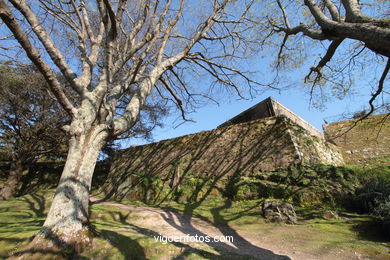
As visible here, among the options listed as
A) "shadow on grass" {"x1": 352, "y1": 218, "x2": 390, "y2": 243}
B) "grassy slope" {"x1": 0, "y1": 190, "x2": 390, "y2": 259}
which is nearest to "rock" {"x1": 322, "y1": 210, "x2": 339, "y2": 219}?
"grassy slope" {"x1": 0, "y1": 190, "x2": 390, "y2": 259}

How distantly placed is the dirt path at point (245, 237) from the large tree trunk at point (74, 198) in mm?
1461

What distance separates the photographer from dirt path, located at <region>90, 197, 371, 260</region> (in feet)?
10.0

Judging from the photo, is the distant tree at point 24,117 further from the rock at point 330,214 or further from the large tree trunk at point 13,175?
the rock at point 330,214

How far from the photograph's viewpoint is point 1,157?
12.6 meters

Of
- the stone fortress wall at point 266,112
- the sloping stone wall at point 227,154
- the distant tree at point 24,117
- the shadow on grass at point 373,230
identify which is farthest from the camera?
the distant tree at point 24,117

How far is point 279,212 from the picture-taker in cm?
477

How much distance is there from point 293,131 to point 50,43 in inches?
286

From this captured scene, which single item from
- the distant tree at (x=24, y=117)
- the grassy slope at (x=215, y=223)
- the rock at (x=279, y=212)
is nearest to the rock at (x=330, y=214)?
Answer: the grassy slope at (x=215, y=223)

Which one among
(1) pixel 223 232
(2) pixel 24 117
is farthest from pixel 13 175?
(1) pixel 223 232

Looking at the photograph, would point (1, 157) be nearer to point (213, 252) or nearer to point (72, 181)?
point (72, 181)

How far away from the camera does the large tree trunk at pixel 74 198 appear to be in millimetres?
2547

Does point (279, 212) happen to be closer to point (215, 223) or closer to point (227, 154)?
point (215, 223)

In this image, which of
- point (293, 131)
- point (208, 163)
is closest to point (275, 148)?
point (293, 131)

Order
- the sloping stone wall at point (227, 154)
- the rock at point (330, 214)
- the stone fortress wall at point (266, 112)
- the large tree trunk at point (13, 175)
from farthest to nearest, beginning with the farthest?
the large tree trunk at point (13, 175)
the stone fortress wall at point (266, 112)
the sloping stone wall at point (227, 154)
the rock at point (330, 214)
